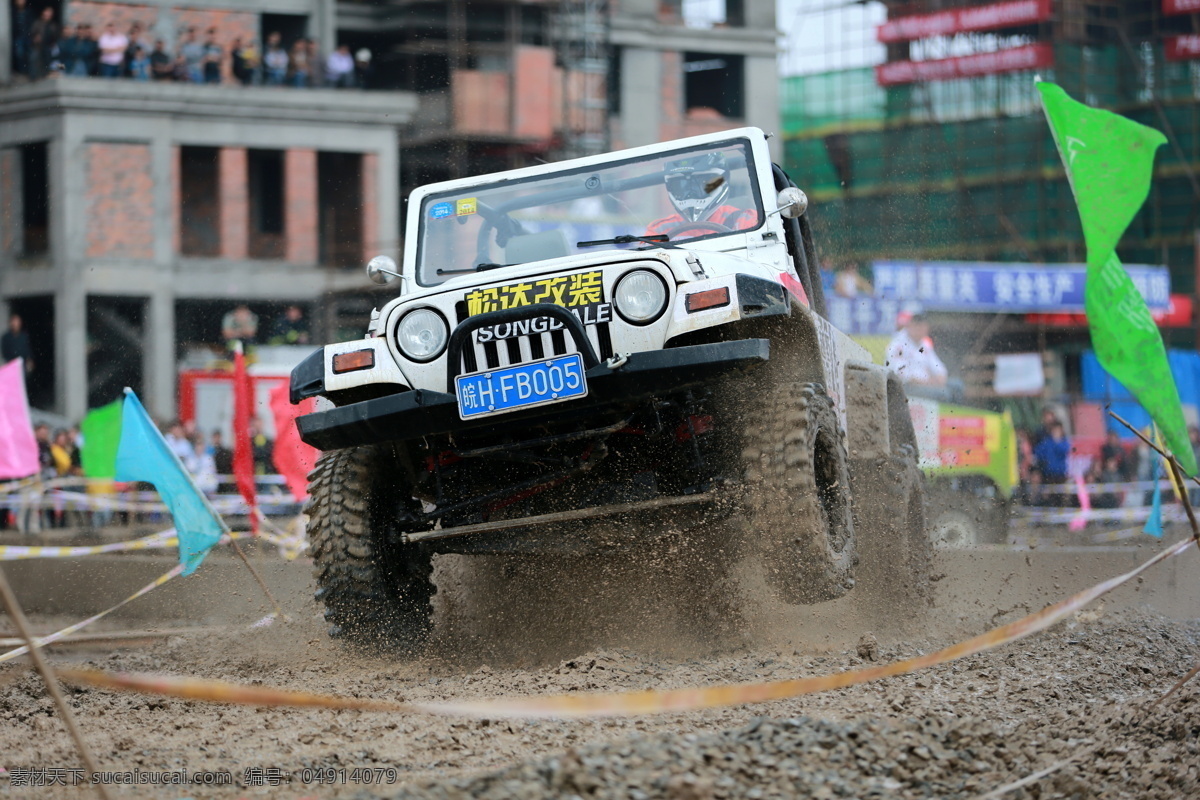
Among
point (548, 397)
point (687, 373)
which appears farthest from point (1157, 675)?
point (548, 397)

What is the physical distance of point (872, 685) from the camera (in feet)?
15.3

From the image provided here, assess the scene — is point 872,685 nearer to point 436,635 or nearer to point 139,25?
point 436,635

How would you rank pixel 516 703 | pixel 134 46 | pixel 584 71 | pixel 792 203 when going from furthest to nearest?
1. pixel 584 71
2. pixel 134 46
3. pixel 792 203
4. pixel 516 703

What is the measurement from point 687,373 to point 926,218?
1091 inches

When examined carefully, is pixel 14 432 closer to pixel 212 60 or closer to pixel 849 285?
pixel 212 60

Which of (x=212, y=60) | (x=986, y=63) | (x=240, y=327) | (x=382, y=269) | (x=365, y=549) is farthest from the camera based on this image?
(x=986, y=63)

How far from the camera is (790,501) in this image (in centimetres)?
503

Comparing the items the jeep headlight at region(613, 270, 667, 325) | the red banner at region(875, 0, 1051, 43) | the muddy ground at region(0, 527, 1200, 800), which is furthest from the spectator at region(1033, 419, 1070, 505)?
the red banner at region(875, 0, 1051, 43)

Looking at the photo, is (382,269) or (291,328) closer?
(382,269)

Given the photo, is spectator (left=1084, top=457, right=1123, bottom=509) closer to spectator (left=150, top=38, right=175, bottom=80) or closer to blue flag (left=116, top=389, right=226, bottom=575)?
blue flag (left=116, top=389, right=226, bottom=575)

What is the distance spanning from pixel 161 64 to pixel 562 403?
21323 millimetres

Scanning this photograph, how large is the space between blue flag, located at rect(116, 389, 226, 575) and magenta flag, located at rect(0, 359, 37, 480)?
15.3 ft

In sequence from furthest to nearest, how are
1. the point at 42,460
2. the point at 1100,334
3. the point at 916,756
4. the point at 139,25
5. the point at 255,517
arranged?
the point at 139,25
the point at 42,460
the point at 255,517
the point at 1100,334
the point at 916,756

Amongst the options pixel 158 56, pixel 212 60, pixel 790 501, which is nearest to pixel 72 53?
pixel 158 56
